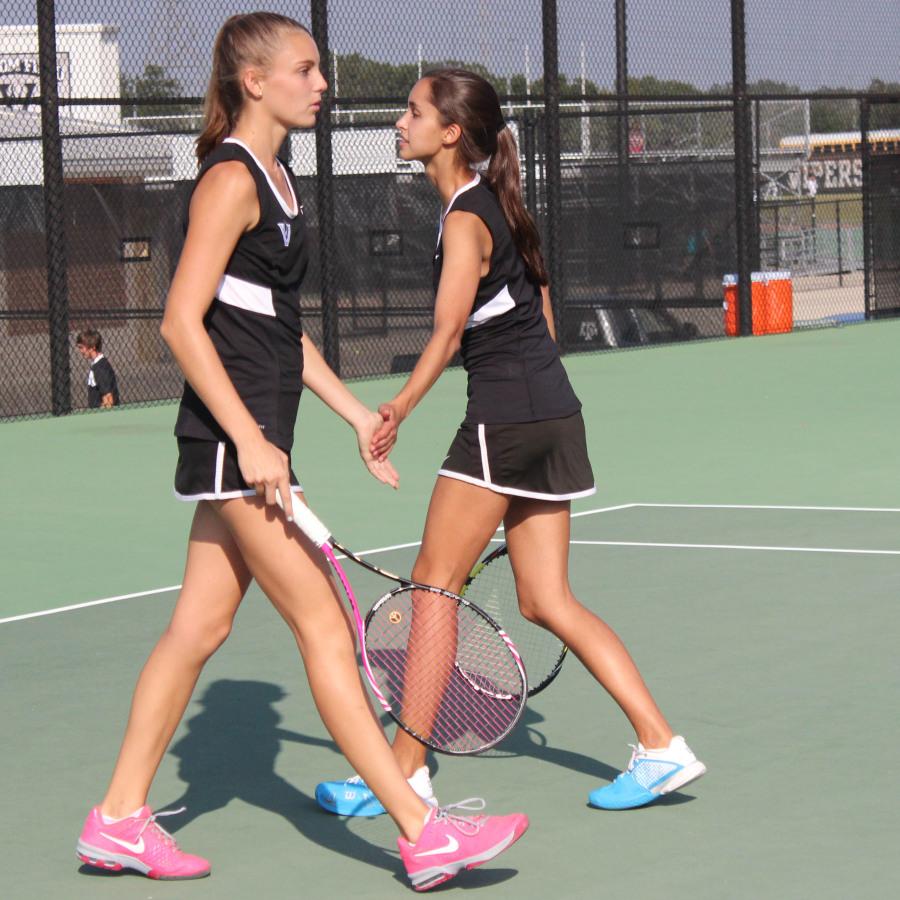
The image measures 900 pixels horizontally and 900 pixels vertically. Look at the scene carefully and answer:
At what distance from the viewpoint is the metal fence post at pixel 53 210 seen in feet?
44.3

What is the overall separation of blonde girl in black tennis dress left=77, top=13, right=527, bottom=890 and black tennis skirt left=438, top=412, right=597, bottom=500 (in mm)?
591

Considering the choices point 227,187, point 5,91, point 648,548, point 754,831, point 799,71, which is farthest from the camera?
point 799,71

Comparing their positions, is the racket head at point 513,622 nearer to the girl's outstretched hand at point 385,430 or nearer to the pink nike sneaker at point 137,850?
the girl's outstretched hand at point 385,430

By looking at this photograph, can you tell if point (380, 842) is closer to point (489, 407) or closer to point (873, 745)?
point (489, 407)

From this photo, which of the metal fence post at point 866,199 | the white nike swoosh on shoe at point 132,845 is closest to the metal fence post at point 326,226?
the metal fence post at point 866,199

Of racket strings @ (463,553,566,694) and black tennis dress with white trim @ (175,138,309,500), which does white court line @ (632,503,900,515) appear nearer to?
racket strings @ (463,553,566,694)

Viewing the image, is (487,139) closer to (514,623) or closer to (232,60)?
(232,60)

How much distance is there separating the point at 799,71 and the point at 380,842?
1782cm

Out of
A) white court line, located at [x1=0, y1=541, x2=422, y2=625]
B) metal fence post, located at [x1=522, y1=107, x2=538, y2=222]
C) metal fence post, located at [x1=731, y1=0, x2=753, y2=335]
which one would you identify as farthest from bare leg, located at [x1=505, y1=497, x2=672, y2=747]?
metal fence post, located at [x1=731, y1=0, x2=753, y2=335]

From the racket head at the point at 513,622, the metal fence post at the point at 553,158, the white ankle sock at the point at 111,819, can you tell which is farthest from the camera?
the metal fence post at the point at 553,158

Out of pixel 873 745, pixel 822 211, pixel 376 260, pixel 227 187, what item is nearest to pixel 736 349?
pixel 376 260

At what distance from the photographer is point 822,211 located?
162ft

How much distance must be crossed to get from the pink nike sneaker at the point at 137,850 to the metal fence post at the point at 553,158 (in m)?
13.1

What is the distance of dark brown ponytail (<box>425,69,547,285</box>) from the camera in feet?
14.6
